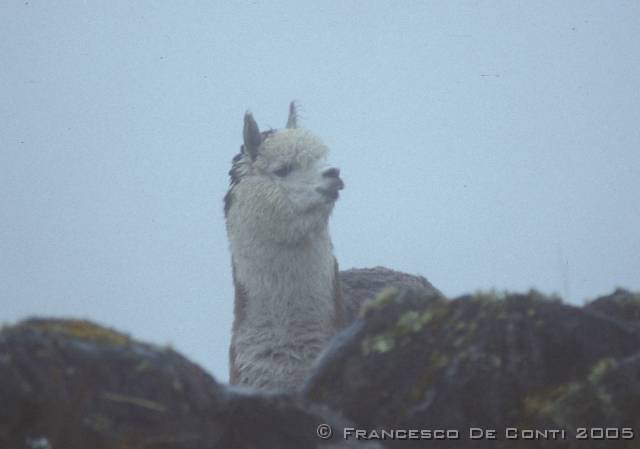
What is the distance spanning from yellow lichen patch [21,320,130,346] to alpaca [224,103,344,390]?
3.69m

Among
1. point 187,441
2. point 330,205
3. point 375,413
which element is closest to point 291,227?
point 330,205

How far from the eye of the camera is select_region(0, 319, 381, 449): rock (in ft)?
7.97

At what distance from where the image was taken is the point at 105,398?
2.49 metres

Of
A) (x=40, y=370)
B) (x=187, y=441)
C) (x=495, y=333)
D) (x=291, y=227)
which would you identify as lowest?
(x=187, y=441)

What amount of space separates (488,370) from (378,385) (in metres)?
0.40

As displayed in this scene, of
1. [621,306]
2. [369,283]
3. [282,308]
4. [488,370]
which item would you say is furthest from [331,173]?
[488,370]

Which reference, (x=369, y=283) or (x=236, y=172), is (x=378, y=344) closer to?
(x=236, y=172)

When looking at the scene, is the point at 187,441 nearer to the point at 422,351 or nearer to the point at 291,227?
the point at 422,351

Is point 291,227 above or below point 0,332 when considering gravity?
above

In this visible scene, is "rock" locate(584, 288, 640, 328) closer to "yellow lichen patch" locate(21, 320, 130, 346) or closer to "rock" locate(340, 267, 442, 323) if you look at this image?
"yellow lichen patch" locate(21, 320, 130, 346)

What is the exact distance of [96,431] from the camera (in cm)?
247

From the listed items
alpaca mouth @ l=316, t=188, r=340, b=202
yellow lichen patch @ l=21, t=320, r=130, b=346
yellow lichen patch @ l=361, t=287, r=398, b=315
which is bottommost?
yellow lichen patch @ l=21, t=320, r=130, b=346

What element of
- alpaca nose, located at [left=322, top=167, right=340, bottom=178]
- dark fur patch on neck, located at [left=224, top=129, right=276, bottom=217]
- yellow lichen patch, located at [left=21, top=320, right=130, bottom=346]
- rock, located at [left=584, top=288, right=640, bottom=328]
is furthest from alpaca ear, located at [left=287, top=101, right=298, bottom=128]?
yellow lichen patch, located at [left=21, top=320, right=130, bottom=346]

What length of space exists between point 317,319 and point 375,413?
363 cm
